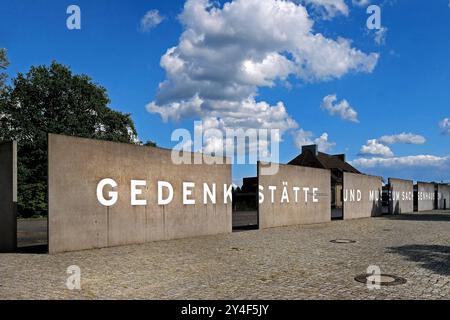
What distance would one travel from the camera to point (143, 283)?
748 cm

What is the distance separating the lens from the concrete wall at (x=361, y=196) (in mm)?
27125

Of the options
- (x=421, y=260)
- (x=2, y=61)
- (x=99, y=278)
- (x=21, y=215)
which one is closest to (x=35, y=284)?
(x=99, y=278)

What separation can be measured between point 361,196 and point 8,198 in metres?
23.7

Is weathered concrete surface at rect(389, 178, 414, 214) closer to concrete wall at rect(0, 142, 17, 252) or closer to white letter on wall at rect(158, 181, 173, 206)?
white letter on wall at rect(158, 181, 173, 206)

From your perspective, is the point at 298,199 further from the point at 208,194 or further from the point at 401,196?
the point at 401,196

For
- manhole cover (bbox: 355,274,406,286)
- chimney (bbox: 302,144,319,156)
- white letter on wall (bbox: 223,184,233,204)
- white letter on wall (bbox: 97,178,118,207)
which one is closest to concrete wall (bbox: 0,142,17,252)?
white letter on wall (bbox: 97,178,118,207)

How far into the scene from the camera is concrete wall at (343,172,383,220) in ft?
89.0

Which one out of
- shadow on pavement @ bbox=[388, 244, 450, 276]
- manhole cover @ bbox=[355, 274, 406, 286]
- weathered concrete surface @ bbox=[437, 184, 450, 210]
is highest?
manhole cover @ bbox=[355, 274, 406, 286]

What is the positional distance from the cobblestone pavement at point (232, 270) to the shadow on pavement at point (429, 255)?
20 mm

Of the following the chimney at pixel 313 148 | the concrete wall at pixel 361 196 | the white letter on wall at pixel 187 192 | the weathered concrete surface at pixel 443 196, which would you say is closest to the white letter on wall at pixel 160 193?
the white letter on wall at pixel 187 192

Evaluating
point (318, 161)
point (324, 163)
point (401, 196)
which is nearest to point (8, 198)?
point (401, 196)

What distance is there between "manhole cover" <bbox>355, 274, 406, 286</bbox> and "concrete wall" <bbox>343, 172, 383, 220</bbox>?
18996mm

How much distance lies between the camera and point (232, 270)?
8758 mm

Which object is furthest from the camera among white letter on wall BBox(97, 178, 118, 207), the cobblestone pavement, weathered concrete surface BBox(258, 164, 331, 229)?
weathered concrete surface BBox(258, 164, 331, 229)
